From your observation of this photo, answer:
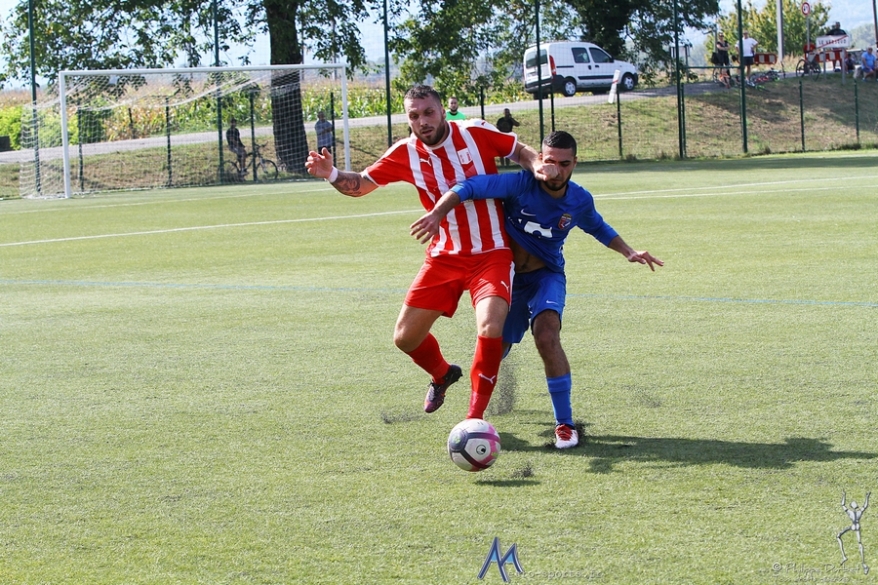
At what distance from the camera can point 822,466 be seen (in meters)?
4.82

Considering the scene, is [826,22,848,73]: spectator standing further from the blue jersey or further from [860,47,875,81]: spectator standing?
the blue jersey

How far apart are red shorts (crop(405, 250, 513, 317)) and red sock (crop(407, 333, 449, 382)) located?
0.21 metres

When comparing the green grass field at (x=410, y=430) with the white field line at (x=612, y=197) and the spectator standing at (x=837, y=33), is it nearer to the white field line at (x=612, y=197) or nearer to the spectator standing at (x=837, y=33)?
the white field line at (x=612, y=197)

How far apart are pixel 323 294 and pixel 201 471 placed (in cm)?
560

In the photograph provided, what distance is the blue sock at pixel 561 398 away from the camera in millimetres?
5512

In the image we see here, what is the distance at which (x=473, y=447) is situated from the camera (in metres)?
4.89

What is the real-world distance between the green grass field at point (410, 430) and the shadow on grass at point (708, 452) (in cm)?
2

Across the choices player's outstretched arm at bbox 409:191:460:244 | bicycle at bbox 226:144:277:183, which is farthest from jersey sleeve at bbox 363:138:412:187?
bicycle at bbox 226:144:277:183

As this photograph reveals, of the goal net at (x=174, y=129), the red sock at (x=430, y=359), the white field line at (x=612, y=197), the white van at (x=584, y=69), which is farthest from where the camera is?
the white van at (x=584, y=69)

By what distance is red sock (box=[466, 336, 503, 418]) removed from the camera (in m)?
5.47

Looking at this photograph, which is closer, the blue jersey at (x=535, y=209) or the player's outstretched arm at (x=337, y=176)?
the blue jersey at (x=535, y=209)

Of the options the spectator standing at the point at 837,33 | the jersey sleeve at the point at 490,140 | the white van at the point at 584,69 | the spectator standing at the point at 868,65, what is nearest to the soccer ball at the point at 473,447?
the jersey sleeve at the point at 490,140

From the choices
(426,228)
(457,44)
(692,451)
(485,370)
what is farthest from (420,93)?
(457,44)

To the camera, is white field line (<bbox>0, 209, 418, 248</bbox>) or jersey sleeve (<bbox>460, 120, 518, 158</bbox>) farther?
white field line (<bbox>0, 209, 418, 248</bbox>)
